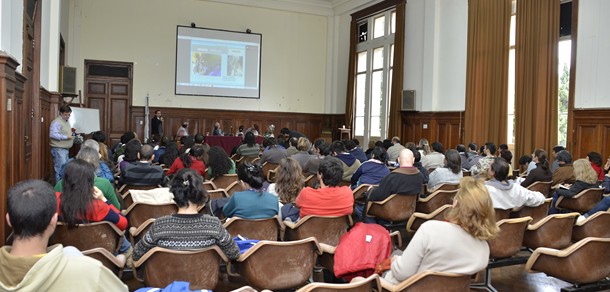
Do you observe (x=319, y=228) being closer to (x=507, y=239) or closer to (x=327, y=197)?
(x=327, y=197)

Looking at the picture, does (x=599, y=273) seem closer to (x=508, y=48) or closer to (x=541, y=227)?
(x=541, y=227)

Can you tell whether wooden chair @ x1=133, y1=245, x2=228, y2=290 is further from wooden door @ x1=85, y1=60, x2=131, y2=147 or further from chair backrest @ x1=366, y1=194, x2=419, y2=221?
wooden door @ x1=85, y1=60, x2=131, y2=147

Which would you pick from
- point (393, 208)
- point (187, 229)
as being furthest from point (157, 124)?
point (187, 229)

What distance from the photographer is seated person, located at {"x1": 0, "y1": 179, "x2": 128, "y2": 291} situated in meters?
1.73

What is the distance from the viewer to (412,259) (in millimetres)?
2668

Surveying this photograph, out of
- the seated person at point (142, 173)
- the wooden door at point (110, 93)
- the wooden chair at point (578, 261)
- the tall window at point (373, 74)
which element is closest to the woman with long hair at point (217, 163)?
the seated person at point (142, 173)

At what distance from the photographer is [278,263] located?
3061 millimetres

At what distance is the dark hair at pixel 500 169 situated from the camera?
4.37m

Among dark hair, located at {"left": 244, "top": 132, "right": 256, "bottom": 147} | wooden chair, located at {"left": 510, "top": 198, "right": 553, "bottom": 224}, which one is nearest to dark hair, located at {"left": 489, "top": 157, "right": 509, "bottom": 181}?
wooden chair, located at {"left": 510, "top": 198, "right": 553, "bottom": 224}

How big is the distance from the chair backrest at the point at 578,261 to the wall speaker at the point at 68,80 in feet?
32.5

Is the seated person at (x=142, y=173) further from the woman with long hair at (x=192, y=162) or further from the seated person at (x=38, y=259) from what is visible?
the seated person at (x=38, y=259)

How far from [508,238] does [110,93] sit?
45.8 feet

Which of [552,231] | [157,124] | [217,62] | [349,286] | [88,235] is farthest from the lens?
[217,62]

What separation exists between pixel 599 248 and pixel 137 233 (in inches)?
125
